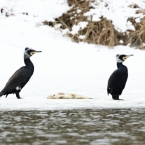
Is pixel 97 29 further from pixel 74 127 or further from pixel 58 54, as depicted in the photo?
pixel 74 127

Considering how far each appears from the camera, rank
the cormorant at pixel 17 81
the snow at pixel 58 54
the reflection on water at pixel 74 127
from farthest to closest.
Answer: the snow at pixel 58 54 → the cormorant at pixel 17 81 → the reflection on water at pixel 74 127

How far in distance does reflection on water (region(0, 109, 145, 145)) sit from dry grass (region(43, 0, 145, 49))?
442 inches

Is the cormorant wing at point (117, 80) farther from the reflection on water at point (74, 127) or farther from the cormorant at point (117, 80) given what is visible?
the reflection on water at point (74, 127)

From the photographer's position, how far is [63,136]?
28.7ft

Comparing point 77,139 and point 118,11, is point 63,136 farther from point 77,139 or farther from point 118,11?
point 118,11

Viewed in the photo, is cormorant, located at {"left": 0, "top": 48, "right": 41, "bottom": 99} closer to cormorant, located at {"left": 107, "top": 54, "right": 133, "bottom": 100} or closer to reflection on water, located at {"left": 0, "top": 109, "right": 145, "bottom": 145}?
cormorant, located at {"left": 107, "top": 54, "right": 133, "bottom": 100}

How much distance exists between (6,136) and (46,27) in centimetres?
1522

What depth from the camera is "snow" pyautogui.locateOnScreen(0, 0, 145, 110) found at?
17.7m

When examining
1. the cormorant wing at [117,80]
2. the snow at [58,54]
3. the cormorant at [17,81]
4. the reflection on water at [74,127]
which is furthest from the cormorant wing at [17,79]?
the reflection on water at [74,127]

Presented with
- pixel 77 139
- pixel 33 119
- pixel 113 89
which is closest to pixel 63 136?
pixel 77 139

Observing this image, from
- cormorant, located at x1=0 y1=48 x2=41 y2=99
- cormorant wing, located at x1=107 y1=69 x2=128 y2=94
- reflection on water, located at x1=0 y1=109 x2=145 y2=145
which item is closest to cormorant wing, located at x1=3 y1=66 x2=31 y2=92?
cormorant, located at x1=0 y1=48 x2=41 y2=99

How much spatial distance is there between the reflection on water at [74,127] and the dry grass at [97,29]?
11.2m

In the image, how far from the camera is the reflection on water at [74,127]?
8398 millimetres

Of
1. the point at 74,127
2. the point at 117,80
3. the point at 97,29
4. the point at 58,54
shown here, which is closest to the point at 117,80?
the point at 117,80
